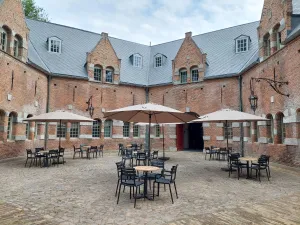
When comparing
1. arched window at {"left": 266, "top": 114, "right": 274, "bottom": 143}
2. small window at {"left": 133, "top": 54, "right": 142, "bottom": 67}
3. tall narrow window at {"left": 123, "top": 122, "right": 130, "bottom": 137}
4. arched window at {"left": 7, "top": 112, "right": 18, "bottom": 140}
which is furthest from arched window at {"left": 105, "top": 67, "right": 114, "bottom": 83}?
arched window at {"left": 266, "top": 114, "right": 274, "bottom": 143}

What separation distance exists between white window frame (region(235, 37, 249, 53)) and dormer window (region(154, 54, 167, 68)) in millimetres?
7270

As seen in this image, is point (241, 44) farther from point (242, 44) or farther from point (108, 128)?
point (108, 128)

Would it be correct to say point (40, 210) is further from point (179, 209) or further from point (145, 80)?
point (145, 80)

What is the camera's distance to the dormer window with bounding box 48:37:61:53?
2025 centimetres

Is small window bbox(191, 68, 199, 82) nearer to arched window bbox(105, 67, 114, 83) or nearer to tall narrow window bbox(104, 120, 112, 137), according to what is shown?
arched window bbox(105, 67, 114, 83)

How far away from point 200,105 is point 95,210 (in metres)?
15.9

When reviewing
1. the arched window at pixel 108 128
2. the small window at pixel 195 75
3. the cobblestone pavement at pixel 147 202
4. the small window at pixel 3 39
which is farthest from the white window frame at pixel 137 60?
the cobblestone pavement at pixel 147 202

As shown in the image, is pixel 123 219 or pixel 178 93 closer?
pixel 123 219

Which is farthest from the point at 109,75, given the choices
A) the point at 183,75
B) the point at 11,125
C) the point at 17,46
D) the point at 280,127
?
the point at 280,127

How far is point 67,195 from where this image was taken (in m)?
6.70

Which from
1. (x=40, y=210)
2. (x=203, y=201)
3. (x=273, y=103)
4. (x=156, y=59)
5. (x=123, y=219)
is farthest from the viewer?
(x=156, y=59)

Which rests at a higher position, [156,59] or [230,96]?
[156,59]

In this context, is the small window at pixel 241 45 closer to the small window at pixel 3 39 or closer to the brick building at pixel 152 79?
the brick building at pixel 152 79

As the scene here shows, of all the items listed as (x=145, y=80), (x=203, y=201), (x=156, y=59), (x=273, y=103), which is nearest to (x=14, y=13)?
(x=145, y=80)
